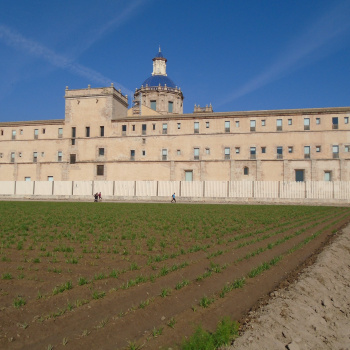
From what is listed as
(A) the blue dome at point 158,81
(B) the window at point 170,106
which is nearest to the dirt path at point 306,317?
(B) the window at point 170,106

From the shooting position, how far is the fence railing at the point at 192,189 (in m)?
45.5

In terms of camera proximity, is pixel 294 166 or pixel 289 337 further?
pixel 294 166

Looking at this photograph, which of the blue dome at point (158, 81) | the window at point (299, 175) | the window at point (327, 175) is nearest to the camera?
the window at point (327, 175)

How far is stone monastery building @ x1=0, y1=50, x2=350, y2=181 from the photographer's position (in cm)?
5172

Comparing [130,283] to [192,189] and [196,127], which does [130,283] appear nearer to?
[192,189]

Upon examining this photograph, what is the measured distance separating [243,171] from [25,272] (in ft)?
154

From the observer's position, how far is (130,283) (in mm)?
8023

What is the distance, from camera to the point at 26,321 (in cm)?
603

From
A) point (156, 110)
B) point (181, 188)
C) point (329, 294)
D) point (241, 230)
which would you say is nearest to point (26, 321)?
point (329, 294)

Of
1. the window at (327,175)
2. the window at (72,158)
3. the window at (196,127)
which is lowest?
the window at (327,175)

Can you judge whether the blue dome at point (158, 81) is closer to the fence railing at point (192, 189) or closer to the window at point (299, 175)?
the fence railing at point (192, 189)

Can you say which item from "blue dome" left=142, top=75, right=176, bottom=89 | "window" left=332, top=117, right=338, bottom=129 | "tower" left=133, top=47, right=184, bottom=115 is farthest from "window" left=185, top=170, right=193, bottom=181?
"blue dome" left=142, top=75, right=176, bottom=89

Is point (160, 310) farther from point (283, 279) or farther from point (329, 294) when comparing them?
point (329, 294)

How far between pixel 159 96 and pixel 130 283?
6804 cm
